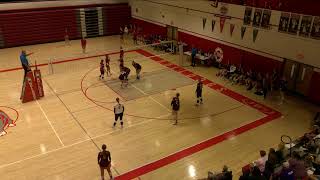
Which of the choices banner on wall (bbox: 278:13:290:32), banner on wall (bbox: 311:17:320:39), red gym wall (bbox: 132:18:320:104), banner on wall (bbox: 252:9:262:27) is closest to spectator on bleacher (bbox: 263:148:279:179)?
red gym wall (bbox: 132:18:320:104)

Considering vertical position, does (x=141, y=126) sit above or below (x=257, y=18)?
below

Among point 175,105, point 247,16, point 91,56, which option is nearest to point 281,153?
point 175,105

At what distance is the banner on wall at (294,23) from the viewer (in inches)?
625

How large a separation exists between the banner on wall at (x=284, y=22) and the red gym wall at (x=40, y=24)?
18870mm

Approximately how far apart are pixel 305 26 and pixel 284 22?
1.31 metres

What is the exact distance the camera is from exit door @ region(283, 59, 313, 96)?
1619cm

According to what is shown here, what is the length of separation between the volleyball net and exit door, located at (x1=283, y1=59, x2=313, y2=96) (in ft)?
31.7

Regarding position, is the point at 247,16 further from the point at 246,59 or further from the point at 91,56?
the point at 91,56

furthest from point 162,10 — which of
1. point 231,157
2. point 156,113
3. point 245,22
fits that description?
point 231,157

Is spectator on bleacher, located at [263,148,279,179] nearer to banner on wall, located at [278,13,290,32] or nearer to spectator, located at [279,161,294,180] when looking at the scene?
spectator, located at [279,161,294,180]

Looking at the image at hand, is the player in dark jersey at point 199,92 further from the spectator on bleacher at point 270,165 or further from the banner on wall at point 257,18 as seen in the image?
the spectator on bleacher at point 270,165

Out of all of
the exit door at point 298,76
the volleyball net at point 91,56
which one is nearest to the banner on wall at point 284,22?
the exit door at point 298,76

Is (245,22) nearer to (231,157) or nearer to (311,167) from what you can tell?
(231,157)

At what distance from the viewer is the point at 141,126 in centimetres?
1375
